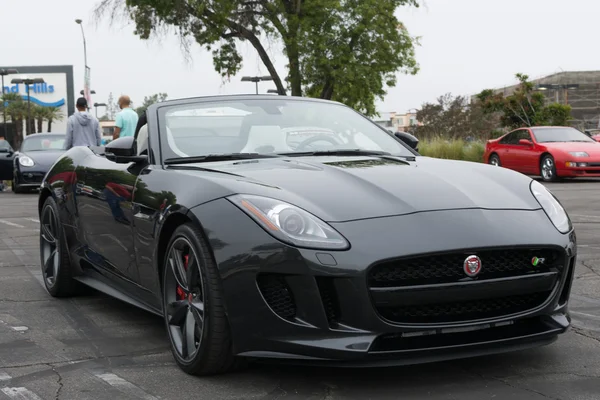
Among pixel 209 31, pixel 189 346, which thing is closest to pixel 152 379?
pixel 189 346

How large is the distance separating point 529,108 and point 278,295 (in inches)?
1113

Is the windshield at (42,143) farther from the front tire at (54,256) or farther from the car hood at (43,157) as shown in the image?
the front tire at (54,256)

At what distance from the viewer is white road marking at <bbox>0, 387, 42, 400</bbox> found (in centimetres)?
362

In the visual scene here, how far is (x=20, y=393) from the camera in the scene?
3.68m

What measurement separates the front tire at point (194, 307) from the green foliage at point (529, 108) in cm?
2692

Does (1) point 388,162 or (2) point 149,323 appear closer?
(1) point 388,162

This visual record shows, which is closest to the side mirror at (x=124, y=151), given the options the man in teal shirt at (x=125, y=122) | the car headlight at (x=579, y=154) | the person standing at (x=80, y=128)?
the man in teal shirt at (x=125, y=122)

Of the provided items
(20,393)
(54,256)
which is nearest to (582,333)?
(20,393)

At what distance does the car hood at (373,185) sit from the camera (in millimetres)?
3682

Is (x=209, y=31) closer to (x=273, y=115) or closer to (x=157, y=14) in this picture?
(x=157, y=14)

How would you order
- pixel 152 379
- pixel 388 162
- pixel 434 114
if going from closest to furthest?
pixel 152 379, pixel 388 162, pixel 434 114

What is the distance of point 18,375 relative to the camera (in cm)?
397

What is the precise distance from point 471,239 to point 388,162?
1.07m

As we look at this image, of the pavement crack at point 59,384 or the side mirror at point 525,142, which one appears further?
the side mirror at point 525,142
